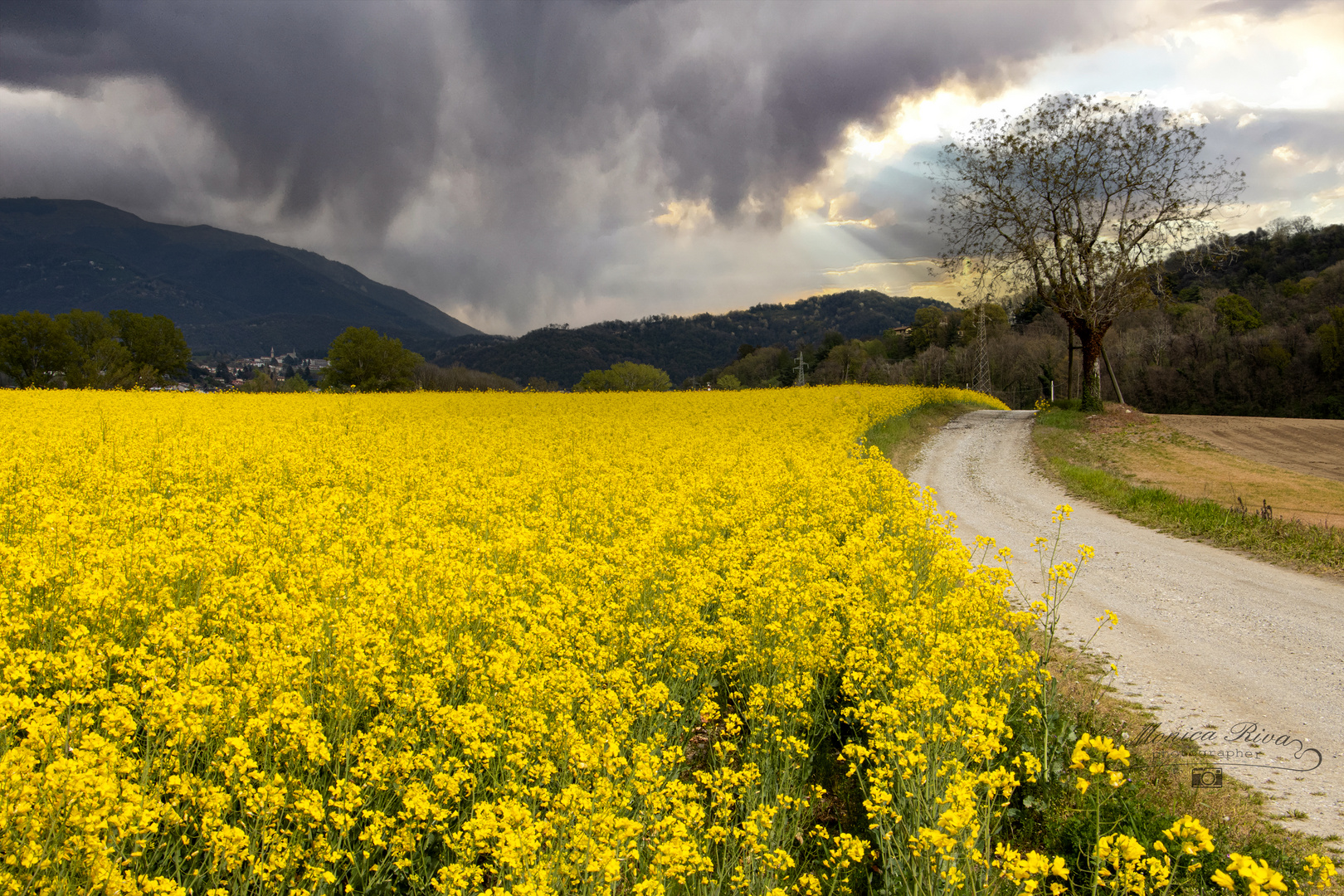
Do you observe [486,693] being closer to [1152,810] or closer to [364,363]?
[1152,810]

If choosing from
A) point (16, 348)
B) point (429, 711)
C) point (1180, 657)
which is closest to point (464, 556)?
point (429, 711)

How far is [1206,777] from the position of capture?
520cm

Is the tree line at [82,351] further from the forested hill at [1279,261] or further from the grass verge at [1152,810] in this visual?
the forested hill at [1279,261]

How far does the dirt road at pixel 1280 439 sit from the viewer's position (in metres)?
20.9

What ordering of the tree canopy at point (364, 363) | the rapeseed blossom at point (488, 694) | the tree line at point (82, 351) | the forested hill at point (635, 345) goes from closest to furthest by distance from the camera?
the rapeseed blossom at point (488, 694) < the tree line at point (82, 351) < the tree canopy at point (364, 363) < the forested hill at point (635, 345)

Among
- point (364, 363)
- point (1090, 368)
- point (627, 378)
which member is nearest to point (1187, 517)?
point (1090, 368)

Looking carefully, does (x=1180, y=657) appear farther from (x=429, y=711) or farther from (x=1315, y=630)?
(x=429, y=711)

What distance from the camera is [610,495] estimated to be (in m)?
11.4

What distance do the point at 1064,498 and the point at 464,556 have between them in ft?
49.7

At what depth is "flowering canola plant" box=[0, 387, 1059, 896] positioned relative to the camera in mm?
3393

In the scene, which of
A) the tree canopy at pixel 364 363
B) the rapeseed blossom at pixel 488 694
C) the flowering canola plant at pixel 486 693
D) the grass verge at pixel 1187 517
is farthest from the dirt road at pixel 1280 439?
the tree canopy at pixel 364 363

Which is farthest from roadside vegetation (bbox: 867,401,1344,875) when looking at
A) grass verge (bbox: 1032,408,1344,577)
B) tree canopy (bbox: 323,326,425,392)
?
tree canopy (bbox: 323,326,425,392)

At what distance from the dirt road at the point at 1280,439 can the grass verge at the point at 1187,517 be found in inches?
158

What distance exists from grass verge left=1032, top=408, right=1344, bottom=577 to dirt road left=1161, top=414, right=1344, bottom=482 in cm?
401
